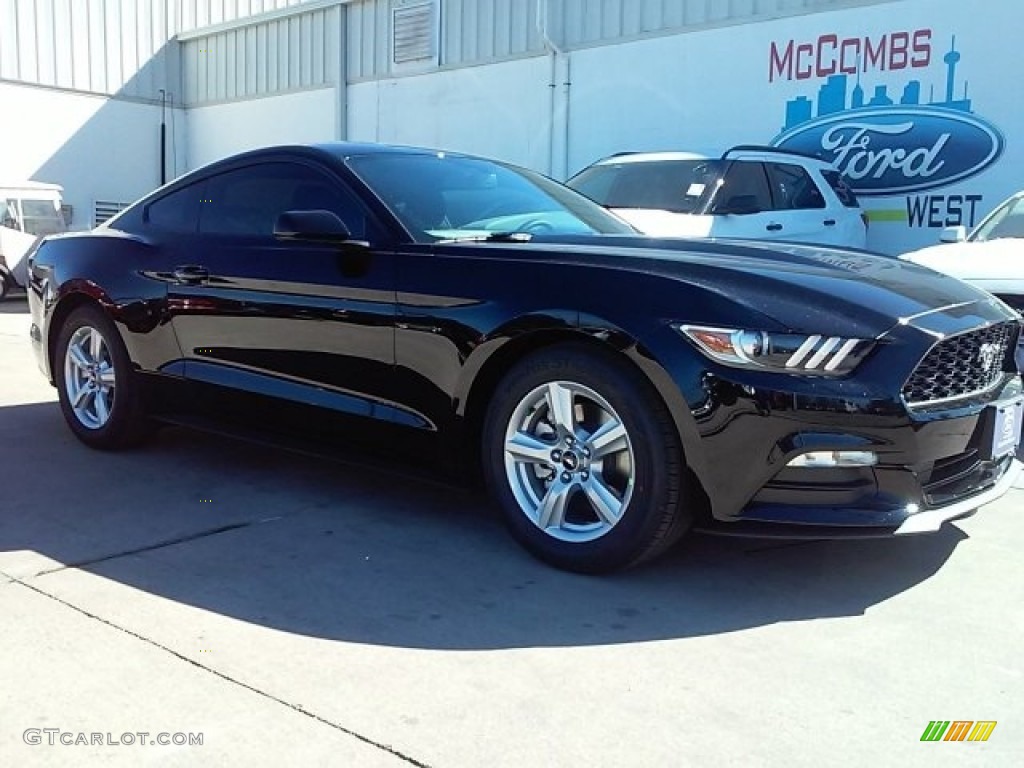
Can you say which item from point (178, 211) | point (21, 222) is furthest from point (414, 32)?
point (178, 211)

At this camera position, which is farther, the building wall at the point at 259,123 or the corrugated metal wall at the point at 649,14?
the building wall at the point at 259,123

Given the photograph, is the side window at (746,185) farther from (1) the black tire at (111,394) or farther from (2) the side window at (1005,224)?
(1) the black tire at (111,394)

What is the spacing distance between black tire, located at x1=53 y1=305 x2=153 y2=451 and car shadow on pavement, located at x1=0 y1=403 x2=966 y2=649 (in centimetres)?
32

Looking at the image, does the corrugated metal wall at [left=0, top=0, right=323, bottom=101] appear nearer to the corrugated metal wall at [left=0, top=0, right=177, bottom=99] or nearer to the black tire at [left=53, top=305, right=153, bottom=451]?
the corrugated metal wall at [left=0, top=0, right=177, bottom=99]

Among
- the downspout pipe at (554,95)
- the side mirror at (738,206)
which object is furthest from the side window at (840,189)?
the downspout pipe at (554,95)

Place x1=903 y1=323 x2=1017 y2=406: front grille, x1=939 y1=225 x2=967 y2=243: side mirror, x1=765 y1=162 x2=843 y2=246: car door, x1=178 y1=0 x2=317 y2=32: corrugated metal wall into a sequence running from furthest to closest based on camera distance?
x1=178 y1=0 x2=317 y2=32: corrugated metal wall → x1=765 y1=162 x2=843 y2=246: car door → x1=939 y1=225 x2=967 y2=243: side mirror → x1=903 y1=323 x2=1017 y2=406: front grille

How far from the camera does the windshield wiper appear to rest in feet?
13.0

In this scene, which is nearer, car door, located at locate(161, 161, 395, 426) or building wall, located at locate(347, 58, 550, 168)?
car door, located at locate(161, 161, 395, 426)

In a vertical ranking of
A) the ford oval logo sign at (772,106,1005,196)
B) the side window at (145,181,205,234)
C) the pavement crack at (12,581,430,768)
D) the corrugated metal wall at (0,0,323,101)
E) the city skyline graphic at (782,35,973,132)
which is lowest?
the pavement crack at (12,581,430,768)

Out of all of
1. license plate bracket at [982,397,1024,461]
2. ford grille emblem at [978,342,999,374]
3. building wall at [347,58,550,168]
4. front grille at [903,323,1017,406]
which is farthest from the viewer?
building wall at [347,58,550,168]

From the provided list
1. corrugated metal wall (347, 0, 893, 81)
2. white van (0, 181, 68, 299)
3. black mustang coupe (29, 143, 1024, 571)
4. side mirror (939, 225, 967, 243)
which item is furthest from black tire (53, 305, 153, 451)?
white van (0, 181, 68, 299)

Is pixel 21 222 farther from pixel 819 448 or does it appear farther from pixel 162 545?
pixel 819 448

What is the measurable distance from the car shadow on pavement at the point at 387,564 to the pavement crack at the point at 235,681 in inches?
8.8

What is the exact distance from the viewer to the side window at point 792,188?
8.91m
